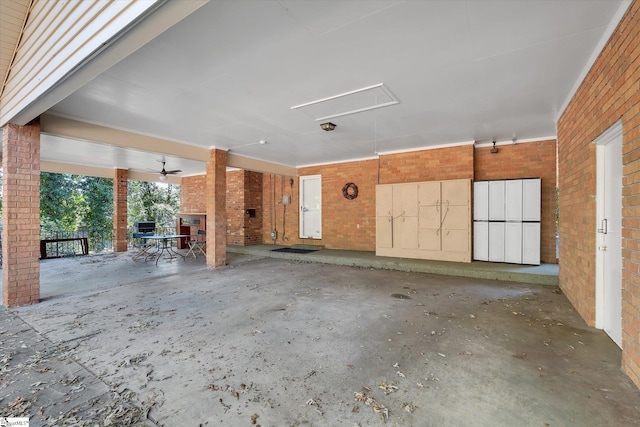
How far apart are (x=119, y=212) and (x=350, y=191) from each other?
8.01 meters

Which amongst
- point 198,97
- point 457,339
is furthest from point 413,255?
point 198,97

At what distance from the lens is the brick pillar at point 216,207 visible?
6.73m

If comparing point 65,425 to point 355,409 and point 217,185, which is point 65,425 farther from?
point 217,185

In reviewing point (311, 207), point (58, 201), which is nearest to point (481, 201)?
point (311, 207)

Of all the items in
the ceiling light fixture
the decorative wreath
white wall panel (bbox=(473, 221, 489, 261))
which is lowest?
white wall panel (bbox=(473, 221, 489, 261))

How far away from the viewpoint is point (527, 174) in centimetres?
620

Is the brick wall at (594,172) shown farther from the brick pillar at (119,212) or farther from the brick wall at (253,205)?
the brick pillar at (119,212)

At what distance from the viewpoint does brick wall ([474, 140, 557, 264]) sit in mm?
5996

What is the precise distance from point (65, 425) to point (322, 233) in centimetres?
774

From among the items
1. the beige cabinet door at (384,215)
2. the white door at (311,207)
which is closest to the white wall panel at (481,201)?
the beige cabinet door at (384,215)

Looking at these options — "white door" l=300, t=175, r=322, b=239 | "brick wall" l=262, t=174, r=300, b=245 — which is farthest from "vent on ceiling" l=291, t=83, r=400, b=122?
"brick wall" l=262, t=174, r=300, b=245

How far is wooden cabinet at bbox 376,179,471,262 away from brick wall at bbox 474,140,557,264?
110 centimetres

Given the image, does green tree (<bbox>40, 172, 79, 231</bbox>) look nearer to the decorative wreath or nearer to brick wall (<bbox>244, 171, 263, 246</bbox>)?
brick wall (<bbox>244, 171, 263, 246</bbox>)

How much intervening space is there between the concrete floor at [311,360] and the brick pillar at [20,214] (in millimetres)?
383
